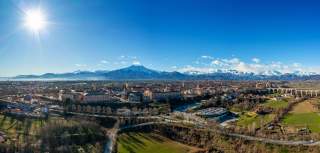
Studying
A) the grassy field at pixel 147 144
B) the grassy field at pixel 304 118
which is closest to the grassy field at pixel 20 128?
the grassy field at pixel 147 144

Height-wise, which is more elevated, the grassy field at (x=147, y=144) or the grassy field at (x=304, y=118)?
the grassy field at (x=304, y=118)

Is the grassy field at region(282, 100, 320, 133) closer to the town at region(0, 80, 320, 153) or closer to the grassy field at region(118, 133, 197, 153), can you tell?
the town at region(0, 80, 320, 153)

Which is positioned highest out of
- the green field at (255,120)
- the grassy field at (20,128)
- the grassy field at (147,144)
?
the grassy field at (20,128)

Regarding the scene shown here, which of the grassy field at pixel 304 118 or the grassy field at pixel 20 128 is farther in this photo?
the grassy field at pixel 304 118

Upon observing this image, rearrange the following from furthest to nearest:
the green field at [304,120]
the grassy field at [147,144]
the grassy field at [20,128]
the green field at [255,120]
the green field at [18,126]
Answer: the green field at [255,120], the green field at [304,120], the green field at [18,126], the grassy field at [147,144], the grassy field at [20,128]

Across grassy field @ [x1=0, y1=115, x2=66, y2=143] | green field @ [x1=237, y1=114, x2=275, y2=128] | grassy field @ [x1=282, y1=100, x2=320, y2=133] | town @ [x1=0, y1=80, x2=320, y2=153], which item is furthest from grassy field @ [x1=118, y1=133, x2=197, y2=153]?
grassy field @ [x1=282, y1=100, x2=320, y2=133]

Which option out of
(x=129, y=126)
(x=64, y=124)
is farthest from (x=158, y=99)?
(x=64, y=124)

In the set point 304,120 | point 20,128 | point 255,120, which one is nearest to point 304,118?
point 304,120

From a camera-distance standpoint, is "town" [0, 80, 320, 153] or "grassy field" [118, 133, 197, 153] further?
"grassy field" [118, 133, 197, 153]

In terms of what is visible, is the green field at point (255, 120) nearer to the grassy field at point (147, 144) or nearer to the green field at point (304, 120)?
the green field at point (304, 120)
